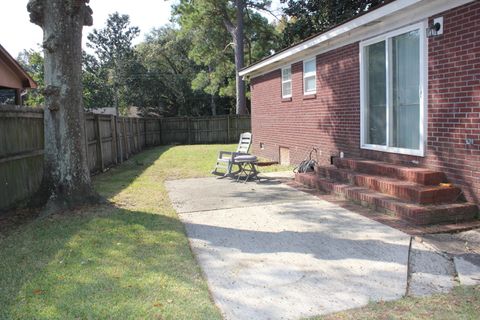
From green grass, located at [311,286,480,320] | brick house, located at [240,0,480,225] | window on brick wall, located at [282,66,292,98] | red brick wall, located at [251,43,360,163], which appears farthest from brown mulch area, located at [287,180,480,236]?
window on brick wall, located at [282,66,292,98]

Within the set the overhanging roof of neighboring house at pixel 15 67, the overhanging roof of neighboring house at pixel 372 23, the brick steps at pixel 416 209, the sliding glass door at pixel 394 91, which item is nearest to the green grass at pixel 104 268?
the brick steps at pixel 416 209

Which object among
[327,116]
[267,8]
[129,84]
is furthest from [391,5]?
[129,84]

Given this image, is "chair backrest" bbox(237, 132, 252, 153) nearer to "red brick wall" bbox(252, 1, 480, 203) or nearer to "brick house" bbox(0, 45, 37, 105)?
"red brick wall" bbox(252, 1, 480, 203)

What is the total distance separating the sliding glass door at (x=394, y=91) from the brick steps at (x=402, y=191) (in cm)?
52

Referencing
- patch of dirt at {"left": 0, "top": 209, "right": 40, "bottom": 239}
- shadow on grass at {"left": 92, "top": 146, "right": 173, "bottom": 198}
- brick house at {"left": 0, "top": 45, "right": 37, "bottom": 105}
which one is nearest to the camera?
patch of dirt at {"left": 0, "top": 209, "right": 40, "bottom": 239}

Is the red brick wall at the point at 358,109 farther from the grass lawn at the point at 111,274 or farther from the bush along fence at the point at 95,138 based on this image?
the bush along fence at the point at 95,138

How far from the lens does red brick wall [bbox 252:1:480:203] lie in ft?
19.1

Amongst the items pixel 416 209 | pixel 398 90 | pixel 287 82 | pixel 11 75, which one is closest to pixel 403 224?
pixel 416 209

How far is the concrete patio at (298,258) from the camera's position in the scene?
3.54 meters

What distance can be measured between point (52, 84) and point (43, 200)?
1.85m

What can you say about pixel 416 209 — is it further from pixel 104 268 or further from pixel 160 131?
pixel 160 131

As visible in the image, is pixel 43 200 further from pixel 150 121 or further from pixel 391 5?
pixel 150 121

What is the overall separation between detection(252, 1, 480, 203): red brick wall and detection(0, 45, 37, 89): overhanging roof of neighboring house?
856 centimetres

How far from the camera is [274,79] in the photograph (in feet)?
44.5
